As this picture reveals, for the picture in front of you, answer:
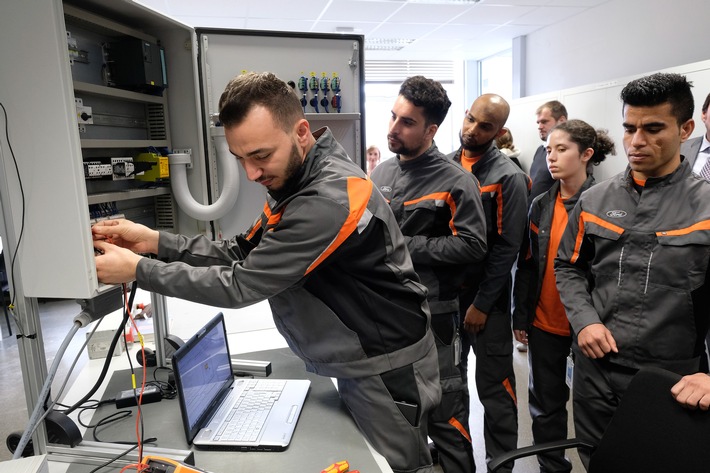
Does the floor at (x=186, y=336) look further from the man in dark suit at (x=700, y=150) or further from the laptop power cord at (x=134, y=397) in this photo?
the man in dark suit at (x=700, y=150)

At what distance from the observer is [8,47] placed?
3.04 feet

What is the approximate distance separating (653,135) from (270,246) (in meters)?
1.13

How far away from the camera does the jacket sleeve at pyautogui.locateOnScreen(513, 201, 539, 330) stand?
1922mm

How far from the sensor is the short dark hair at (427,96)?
174 cm

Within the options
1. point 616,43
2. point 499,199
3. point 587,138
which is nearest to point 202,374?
point 499,199

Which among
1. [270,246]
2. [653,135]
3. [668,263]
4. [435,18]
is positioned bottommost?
[668,263]

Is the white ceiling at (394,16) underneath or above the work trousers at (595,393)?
above

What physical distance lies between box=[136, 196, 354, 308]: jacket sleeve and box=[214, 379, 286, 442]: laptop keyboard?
0.32m

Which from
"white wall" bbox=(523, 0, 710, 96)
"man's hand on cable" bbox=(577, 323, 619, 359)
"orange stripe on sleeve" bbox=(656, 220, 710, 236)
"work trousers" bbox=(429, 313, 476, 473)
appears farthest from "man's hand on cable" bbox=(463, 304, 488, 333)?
"white wall" bbox=(523, 0, 710, 96)

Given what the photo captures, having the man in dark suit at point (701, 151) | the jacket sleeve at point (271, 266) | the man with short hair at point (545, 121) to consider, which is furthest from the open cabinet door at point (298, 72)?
the man with short hair at point (545, 121)

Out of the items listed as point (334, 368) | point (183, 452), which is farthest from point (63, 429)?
point (334, 368)

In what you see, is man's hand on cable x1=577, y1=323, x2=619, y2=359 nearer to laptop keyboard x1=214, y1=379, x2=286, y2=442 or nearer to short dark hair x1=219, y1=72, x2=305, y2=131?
laptop keyboard x1=214, y1=379, x2=286, y2=442

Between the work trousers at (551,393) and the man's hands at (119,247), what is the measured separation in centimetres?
148

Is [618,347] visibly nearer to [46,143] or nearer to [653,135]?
[653,135]
